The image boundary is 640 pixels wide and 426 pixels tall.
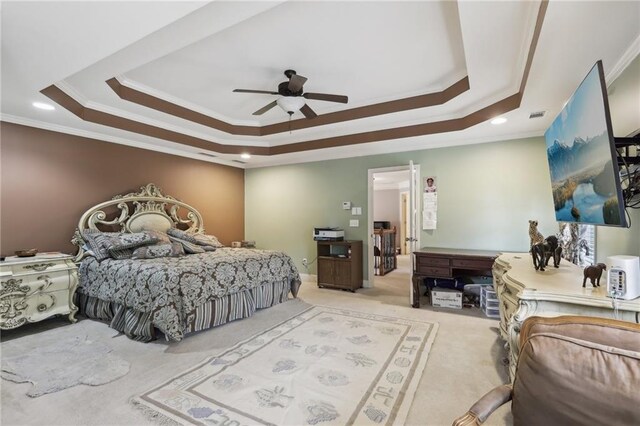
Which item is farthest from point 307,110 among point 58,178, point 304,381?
point 58,178

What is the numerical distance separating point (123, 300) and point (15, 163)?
84.9 inches

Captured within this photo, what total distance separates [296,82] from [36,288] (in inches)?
139

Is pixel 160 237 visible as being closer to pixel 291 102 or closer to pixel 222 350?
pixel 222 350

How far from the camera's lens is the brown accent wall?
343cm

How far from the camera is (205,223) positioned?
18.5 ft

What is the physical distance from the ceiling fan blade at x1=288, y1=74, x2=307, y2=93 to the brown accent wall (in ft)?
10.2

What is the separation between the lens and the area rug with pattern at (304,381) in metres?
1.87

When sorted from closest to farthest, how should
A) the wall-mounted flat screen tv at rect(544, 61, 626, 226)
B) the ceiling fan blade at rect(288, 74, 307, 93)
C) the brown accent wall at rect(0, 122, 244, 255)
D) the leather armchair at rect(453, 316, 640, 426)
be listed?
the leather armchair at rect(453, 316, 640, 426) → the wall-mounted flat screen tv at rect(544, 61, 626, 226) → the ceiling fan blade at rect(288, 74, 307, 93) → the brown accent wall at rect(0, 122, 244, 255)

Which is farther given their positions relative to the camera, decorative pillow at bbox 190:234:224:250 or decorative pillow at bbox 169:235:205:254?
decorative pillow at bbox 190:234:224:250

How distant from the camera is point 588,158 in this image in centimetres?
176

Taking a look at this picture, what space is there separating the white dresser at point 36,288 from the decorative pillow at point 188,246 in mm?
1244

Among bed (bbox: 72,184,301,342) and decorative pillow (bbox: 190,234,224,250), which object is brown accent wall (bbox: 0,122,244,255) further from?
decorative pillow (bbox: 190,234,224,250)

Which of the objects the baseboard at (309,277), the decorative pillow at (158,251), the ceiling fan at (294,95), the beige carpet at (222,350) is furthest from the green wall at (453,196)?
the decorative pillow at (158,251)

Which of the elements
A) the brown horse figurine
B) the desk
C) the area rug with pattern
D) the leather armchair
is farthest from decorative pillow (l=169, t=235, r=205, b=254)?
the brown horse figurine
